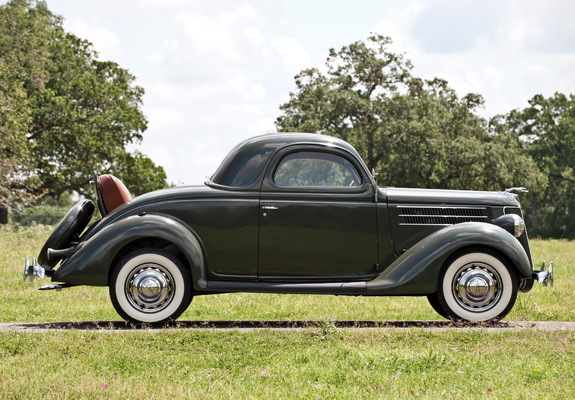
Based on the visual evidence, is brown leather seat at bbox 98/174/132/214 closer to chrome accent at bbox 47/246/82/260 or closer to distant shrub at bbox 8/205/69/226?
chrome accent at bbox 47/246/82/260

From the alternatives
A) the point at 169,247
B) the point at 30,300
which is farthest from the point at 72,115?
the point at 169,247

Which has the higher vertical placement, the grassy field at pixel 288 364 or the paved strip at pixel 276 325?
the paved strip at pixel 276 325

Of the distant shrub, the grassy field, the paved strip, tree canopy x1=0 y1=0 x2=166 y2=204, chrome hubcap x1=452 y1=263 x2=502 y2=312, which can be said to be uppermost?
tree canopy x1=0 y1=0 x2=166 y2=204

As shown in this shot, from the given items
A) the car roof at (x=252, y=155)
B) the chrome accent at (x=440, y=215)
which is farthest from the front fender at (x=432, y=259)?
the car roof at (x=252, y=155)

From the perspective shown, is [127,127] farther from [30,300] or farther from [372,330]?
[372,330]

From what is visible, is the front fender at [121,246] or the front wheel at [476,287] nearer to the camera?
the front fender at [121,246]

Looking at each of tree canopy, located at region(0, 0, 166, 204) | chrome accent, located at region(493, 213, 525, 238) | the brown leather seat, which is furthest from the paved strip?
tree canopy, located at region(0, 0, 166, 204)

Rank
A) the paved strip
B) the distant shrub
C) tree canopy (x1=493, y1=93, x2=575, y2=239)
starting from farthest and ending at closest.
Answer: the distant shrub → tree canopy (x1=493, y1=93, x2=575, y2=239) → the paved strip

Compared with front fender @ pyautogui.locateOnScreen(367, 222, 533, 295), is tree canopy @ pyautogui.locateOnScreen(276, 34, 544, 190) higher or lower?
higher

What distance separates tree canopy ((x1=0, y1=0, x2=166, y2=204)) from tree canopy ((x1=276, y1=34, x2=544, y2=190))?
27.9ft

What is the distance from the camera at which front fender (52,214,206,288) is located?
27.3 feet

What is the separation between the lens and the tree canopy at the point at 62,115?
33469 millimetres

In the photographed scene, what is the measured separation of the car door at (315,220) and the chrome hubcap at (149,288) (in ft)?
3.53

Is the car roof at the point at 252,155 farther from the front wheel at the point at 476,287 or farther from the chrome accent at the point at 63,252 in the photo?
the chrome accent at the point at 63,252
